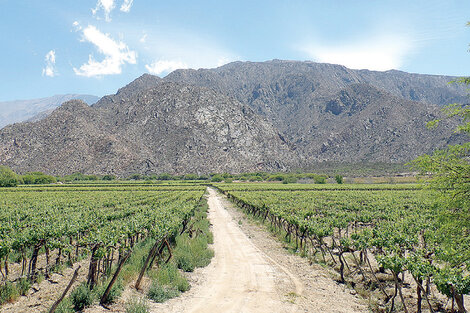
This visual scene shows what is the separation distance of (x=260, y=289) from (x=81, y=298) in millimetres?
6856

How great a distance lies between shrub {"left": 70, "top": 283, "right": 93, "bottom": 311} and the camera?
28.6ft

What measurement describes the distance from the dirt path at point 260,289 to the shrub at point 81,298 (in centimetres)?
216

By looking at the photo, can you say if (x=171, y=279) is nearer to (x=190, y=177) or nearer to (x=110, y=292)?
(x=110, y=292)

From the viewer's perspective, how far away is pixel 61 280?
1123 cm

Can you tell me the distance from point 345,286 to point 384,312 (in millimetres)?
2640

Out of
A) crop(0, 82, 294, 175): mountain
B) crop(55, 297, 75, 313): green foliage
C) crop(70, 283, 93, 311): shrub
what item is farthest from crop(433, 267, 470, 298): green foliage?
crop(0, 82, 294, 175): mountain

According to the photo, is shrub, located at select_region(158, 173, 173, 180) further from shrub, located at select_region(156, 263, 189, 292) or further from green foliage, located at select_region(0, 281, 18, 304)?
green foliage, located at select_region(0, 281, 18, 304)

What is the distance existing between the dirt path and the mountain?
455 feet

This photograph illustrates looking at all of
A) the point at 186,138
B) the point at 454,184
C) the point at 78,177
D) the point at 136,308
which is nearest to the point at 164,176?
the point at 186,138

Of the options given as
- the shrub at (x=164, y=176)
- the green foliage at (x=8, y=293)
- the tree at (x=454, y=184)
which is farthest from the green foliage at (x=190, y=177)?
the tree at (x=454, y=184)

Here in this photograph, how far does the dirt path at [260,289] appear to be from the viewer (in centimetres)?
989

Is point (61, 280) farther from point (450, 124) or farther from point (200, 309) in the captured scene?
point (450, 124)

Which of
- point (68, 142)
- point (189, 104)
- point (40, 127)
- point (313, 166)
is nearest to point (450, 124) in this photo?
point (313, 166)

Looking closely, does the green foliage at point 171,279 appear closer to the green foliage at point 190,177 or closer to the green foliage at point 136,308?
the green foliage at point 136,308
